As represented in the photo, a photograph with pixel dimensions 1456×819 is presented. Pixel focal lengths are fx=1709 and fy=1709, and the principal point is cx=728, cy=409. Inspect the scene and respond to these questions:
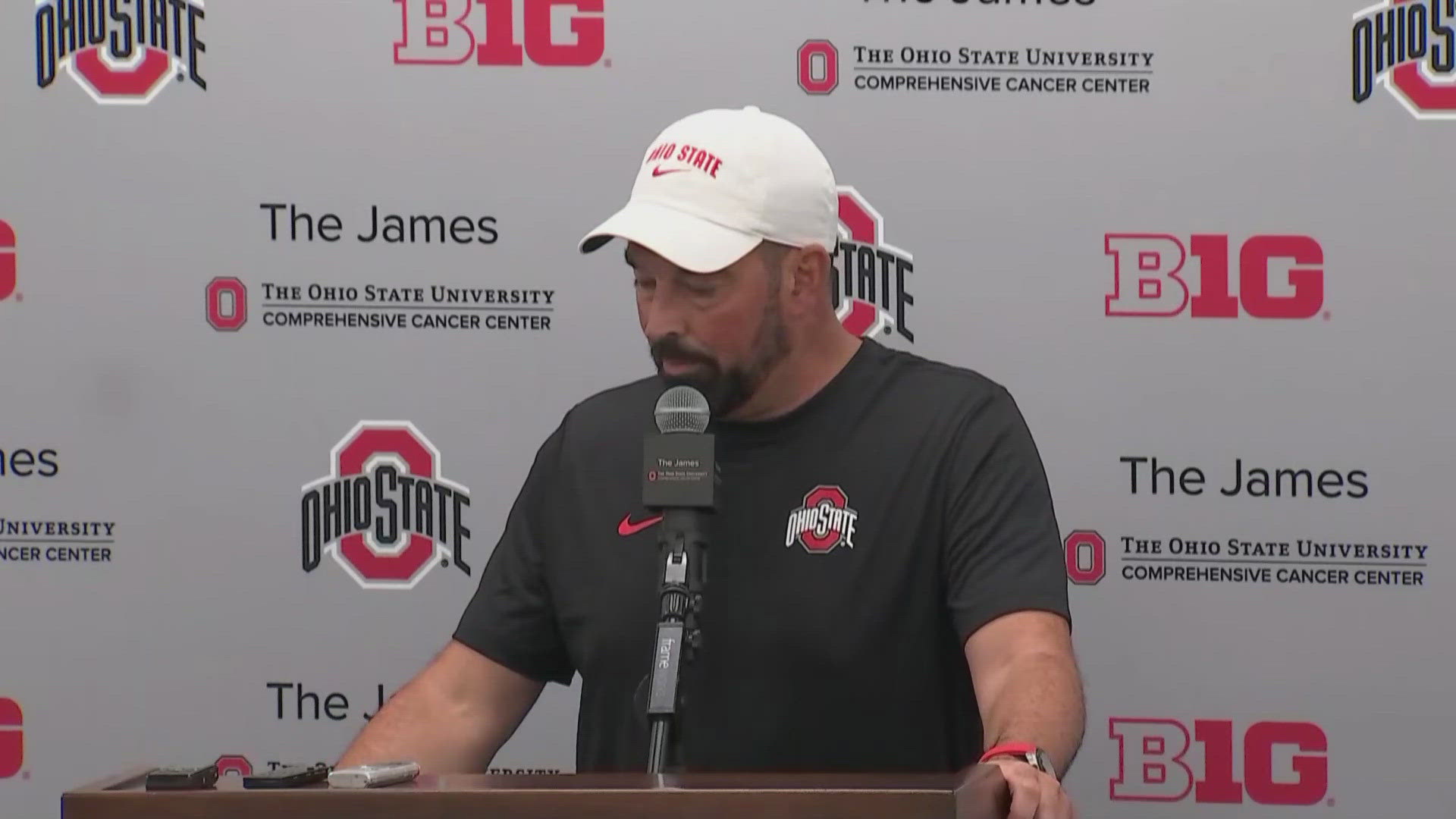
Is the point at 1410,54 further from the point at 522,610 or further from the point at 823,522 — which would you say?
the point at 522,610

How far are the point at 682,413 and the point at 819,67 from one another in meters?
1.12

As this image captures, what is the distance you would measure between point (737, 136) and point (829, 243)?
0.18 metres

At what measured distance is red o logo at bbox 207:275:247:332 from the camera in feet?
9.02

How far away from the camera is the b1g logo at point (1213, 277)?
104 inches

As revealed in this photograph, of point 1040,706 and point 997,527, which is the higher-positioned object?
point 997,527

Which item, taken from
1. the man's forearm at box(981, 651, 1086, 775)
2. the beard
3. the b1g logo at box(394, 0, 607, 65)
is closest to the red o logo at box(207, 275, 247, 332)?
the b1g logo at box(394, 0, 607, 65)

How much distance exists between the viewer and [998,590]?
5.99 ft

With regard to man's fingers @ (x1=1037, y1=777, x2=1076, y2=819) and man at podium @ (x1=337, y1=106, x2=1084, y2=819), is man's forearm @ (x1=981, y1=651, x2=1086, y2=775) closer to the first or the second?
man at podium @ (x1=337, y1=106, x2=1084, y2=819)

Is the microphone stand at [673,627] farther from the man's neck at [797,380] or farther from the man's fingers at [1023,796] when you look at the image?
the man's neck at [797,380]

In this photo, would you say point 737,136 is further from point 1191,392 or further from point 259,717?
point 259,717

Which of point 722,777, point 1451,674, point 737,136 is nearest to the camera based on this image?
point 722,777

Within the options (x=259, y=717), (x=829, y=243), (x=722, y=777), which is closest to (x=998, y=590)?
(x=829, y=243)

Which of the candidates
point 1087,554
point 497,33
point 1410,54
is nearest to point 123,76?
point 497,33

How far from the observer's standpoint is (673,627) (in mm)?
1453
